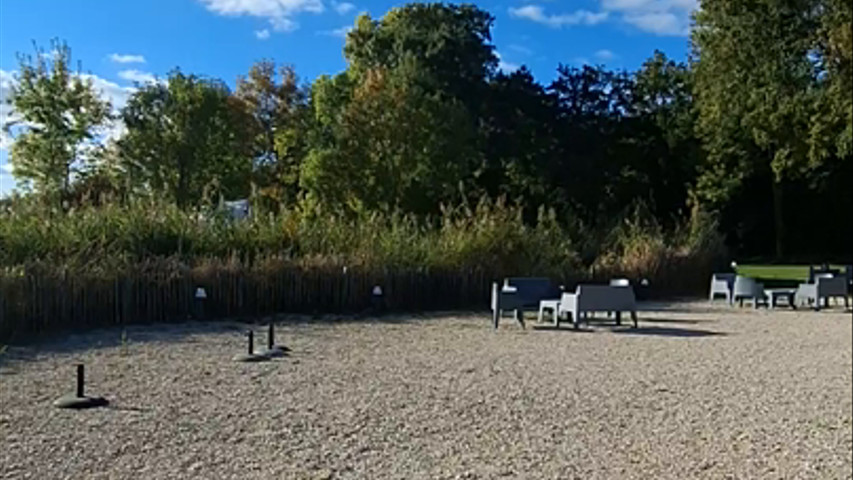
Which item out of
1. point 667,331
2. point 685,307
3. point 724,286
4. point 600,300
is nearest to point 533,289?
point 600,300

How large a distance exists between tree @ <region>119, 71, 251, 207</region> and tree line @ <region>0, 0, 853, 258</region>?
49mm

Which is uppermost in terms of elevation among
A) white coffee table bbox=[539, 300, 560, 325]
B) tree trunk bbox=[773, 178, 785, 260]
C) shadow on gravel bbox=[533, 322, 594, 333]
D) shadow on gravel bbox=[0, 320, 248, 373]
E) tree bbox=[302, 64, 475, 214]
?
tree bbox=[302, 64, 475, 214]

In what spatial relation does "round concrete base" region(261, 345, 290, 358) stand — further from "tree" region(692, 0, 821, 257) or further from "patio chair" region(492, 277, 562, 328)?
"tree" region(692, 0, 821, 257)

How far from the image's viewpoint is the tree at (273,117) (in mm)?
29172

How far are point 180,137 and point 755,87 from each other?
53.4 feet

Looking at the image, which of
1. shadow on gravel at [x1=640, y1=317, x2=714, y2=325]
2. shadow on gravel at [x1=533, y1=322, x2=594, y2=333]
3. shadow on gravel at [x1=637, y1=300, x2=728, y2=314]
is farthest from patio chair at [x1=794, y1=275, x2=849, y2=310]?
shadow on gravel at [x1=533, y1=322, x2=594, y2=333]

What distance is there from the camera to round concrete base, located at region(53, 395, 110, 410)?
5148 millimetres

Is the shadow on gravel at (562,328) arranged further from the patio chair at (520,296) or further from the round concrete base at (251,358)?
the round concrete base at (251,358)

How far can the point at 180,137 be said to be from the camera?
85.0ft

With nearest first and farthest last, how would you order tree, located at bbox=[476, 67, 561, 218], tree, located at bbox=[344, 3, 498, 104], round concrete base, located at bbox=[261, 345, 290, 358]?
round concrete base, located at bbox=[261, 345, 290, 358], tree, located at bbox=[344, 3, 498, 104], tree, located at bbox=[476, 67, 561, 218]

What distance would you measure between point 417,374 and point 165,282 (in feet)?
16.5

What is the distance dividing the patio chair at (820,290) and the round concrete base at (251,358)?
343 inches

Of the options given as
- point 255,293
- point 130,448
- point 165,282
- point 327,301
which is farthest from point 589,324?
point 130,448

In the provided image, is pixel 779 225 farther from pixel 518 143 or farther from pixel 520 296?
pixel 518 143
